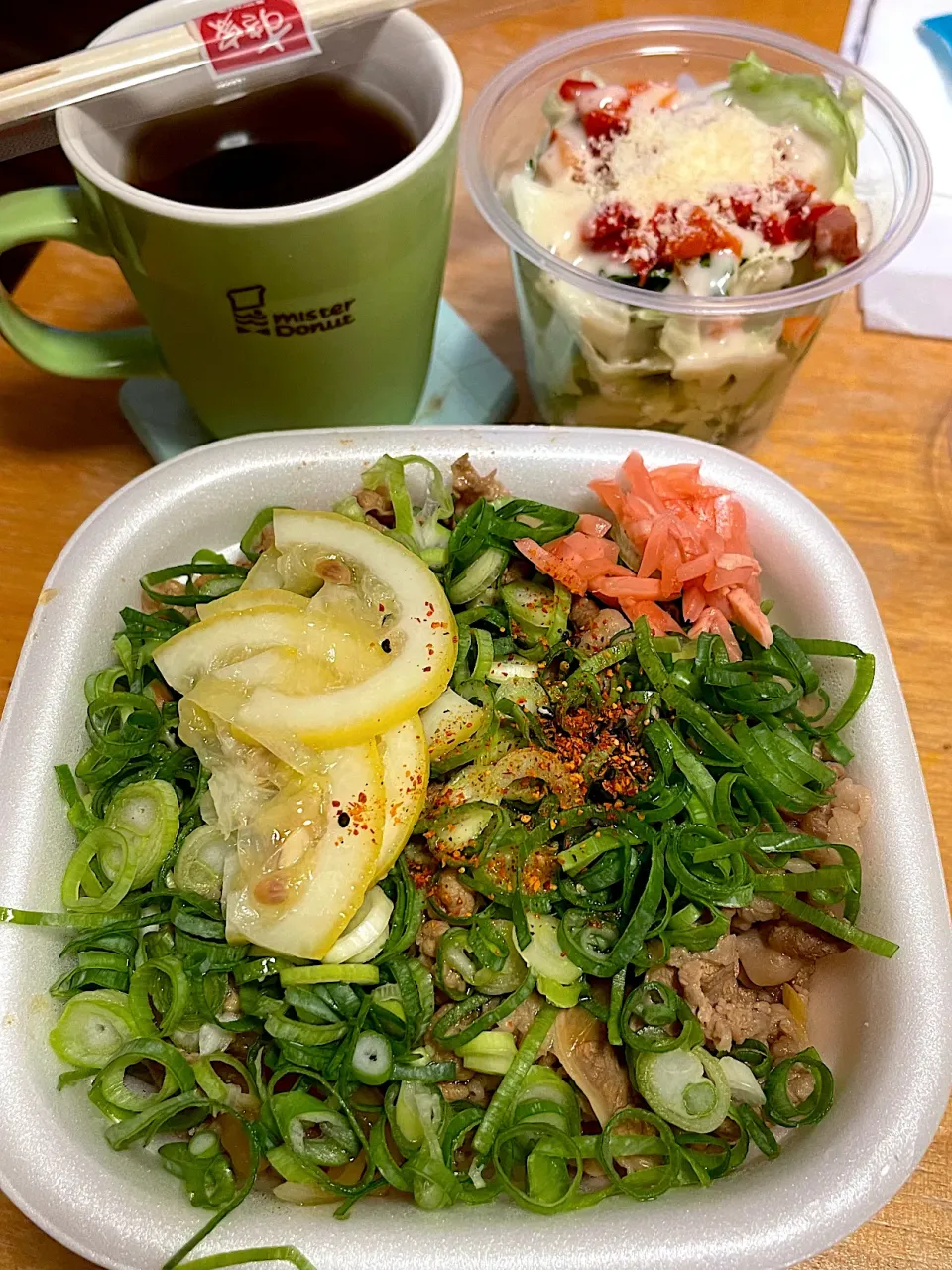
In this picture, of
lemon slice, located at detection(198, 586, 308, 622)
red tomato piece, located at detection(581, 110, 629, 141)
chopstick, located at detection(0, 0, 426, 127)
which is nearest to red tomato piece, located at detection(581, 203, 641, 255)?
red tomato piece, located at detection(581, 110, 629, 141)

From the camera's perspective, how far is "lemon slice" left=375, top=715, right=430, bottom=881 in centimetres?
93

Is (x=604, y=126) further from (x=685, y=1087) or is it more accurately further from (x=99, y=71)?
(x=685, y=1087)

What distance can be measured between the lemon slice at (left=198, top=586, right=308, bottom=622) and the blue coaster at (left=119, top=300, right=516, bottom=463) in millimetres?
424

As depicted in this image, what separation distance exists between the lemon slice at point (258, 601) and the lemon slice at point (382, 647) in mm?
18

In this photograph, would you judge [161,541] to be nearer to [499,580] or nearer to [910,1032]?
[499,580]

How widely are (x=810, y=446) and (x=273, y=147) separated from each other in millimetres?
872

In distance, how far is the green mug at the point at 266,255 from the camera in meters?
1.03

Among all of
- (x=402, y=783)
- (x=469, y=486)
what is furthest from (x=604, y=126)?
(x=402, y=783)

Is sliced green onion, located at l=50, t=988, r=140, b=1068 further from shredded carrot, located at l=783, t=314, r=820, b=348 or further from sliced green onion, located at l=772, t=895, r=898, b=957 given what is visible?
shredded carrot, located at l=783, t=314, r=820, b=348

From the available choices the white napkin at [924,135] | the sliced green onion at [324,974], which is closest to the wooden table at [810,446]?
the white napkin at [924,135]

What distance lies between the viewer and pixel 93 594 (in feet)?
3.63

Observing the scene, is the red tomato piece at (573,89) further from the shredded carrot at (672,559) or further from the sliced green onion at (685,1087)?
the sliced green onion at (685,1087)

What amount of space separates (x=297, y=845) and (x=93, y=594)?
0.41m

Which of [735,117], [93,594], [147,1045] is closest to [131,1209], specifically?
[147,1045]
